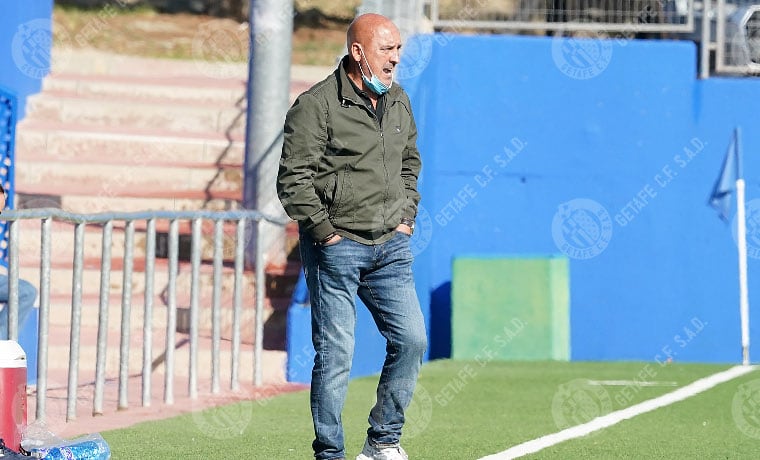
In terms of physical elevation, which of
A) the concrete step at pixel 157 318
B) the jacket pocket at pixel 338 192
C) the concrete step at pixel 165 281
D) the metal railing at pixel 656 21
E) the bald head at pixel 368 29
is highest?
the metal railing at pixel 656 21

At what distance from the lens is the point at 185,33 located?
21188 millimetres

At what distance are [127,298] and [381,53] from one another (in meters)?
3.64

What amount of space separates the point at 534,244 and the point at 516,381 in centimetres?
262

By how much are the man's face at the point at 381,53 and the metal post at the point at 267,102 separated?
6630mm

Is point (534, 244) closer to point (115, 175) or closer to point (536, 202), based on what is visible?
point (536, 202)

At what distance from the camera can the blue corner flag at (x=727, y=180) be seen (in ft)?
43.4

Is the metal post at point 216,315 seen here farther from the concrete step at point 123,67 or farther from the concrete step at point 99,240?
the concrete step at point 123,67

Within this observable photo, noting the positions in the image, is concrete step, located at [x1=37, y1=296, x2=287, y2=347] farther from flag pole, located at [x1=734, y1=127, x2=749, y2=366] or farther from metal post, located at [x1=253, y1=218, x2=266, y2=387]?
flag pole, located at [x1=734, y1=127, x2=749, y2=366]

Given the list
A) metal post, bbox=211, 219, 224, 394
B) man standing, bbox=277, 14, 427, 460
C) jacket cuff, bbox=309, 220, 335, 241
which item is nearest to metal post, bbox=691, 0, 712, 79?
metal post, bbox=211, 219, 224, 394

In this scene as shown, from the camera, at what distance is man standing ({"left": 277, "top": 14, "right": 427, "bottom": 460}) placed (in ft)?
19.8

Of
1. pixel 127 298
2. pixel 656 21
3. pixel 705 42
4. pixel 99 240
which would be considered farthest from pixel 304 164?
pixel 656 21

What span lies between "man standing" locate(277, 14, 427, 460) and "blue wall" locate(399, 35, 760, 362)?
686 centimetres

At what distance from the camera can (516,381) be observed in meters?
11.0

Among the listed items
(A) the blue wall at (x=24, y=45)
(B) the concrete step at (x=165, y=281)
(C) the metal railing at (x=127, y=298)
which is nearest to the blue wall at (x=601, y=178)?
(B) the concrete step at (x=165, y=281)
